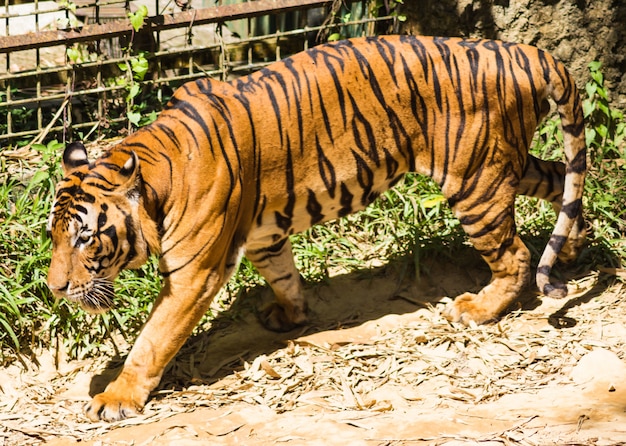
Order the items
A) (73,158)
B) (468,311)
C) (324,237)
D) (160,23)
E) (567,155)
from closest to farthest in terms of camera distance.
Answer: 1. (73,158)
2. (567,155)
3. (468,311)
4. (324,237)
5. (160,23)

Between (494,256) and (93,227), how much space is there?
218 cm

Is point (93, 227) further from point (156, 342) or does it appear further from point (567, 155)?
point (567, 155)

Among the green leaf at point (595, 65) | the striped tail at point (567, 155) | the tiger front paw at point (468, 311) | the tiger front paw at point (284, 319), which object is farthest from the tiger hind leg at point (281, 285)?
the green leaf at point (595, 65)

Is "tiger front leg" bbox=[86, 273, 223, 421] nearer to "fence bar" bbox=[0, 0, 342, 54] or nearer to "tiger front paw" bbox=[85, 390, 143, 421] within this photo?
"tiger front paw" bbox=[85, 390, 143, 421]

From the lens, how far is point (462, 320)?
5.46 metres

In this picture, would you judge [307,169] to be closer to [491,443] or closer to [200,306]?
[200,306]

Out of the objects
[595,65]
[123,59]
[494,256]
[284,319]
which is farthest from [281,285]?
[595,65]

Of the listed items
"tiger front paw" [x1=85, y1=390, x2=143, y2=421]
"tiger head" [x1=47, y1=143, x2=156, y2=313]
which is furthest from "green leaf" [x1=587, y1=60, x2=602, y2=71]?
"tiger front paw" [x1=85, y1=390, x2=143, y2=421]

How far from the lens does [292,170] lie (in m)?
4.98

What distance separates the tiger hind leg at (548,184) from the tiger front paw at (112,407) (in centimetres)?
251

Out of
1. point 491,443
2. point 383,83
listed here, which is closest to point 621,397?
point 491,443

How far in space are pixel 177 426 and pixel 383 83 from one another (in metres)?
2.01

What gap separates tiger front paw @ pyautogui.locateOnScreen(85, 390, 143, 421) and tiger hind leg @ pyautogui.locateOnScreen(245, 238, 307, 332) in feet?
3.61

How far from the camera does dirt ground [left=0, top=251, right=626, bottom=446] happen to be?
4395mm
